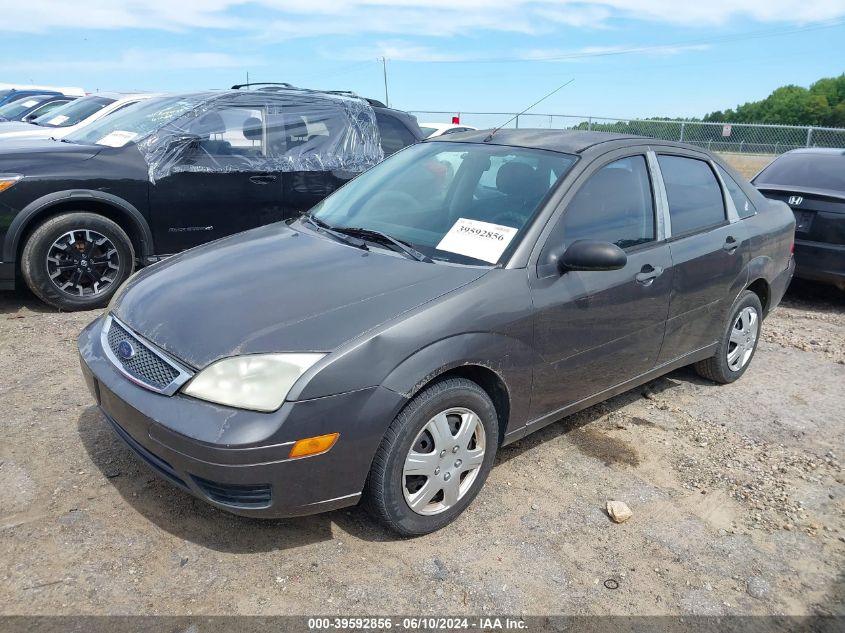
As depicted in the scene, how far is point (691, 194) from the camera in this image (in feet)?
13.6

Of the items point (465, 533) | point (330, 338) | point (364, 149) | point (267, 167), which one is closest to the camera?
point (330, 338)

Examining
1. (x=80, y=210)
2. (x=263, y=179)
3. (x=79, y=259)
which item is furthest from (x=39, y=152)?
(x=263, y=179)

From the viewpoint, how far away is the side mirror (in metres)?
3.09

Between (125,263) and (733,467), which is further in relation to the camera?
(125,263)

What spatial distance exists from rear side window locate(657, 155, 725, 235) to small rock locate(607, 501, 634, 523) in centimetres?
161

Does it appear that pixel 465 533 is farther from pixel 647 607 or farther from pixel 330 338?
pixel 330 338

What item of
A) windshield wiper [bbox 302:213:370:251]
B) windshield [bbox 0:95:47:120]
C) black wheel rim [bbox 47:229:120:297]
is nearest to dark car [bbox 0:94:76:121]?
windshield [bbox 0:95:47:120]

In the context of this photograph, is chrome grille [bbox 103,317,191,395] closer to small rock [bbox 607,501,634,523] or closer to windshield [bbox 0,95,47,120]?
small rock [bbox 607,501,634,523]

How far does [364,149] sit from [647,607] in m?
5.37

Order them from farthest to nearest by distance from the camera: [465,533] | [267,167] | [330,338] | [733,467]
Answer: [267,167], [733,467], [465,533], [330,338]

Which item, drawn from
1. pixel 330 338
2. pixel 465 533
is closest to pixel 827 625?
pixel 465 533

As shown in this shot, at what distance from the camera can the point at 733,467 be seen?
369 cm

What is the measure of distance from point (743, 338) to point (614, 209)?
6.15 feet

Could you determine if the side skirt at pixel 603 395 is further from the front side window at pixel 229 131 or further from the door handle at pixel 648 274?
the front side window at pixel 229 131
